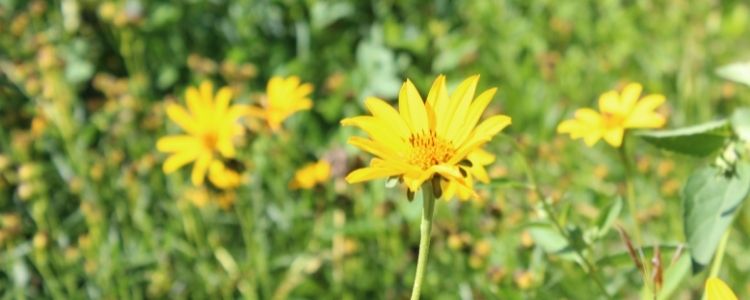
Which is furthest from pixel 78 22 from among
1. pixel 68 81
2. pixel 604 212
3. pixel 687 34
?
pixel 604 212

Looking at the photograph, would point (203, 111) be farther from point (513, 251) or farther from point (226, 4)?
point (226, 4)

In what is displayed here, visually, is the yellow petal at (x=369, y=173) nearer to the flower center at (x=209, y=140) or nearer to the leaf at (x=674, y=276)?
the leaf at (x=674, y=276)

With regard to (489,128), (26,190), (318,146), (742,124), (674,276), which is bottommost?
(674,276)

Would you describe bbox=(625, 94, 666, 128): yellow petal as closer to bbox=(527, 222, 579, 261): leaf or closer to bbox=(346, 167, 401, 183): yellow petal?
bbox=(527, 222, 579, 261): leaf

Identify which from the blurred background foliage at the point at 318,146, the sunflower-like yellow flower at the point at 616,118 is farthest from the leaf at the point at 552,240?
the sunflower-like yellow flower at the point at 616,118

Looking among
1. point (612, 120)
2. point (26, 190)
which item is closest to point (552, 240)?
point (612, 120)

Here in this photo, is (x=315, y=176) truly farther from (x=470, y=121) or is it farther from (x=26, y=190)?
(x=470, y=121)

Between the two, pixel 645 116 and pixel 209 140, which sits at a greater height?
pixel 209 140
